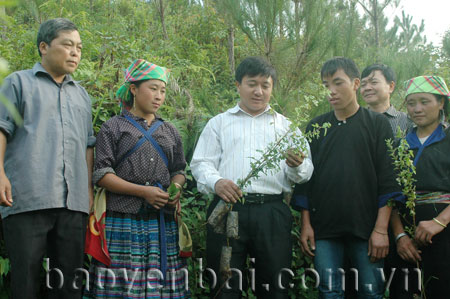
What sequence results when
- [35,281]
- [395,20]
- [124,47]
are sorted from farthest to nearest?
[395,20] → [124,47] → [35,281]

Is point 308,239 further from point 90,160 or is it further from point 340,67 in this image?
point 90,160

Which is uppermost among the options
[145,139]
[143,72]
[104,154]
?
[143,72]

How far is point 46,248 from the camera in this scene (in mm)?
2453

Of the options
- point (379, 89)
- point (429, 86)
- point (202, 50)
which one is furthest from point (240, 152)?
point (202, 50)

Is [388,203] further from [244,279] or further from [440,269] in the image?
[244,279]

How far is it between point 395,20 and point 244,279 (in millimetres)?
13841

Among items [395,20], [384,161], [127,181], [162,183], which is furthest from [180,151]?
[395,20]

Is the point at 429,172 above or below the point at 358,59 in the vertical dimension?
below

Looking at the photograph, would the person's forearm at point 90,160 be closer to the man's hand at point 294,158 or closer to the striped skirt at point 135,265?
the striped skirt at point 135,265

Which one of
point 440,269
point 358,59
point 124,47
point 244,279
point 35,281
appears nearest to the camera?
point 35,281

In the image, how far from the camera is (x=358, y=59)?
7.90 m

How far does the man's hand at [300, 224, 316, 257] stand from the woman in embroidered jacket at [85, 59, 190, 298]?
0.81 m

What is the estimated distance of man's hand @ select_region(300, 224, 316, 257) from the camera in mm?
2781

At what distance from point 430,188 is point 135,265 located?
195 centimetres
